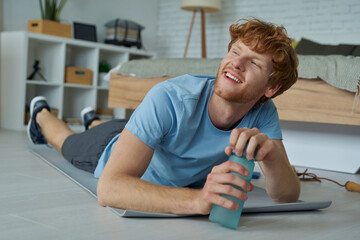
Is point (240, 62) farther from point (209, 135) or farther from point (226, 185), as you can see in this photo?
point (226, 185)

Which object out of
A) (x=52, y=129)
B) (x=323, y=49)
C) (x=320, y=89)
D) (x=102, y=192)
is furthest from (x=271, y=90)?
(x=323, y=49)

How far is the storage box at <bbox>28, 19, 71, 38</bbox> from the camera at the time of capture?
14.2 ft

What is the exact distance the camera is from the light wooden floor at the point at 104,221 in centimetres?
118

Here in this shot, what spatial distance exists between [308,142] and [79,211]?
76.1 inches

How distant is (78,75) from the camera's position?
15.6 ft

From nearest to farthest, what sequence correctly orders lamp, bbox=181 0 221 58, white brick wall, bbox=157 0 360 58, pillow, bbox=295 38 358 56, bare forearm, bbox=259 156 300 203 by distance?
bare forearm, bbox=259 156 300 203, pillow, bbox=295 38 358 56, white brick wall, bbox=157 0 360 58, lamp, bbox=181 0 221 58

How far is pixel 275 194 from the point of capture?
Answer: 1.52m

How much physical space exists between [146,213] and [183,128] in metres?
0.28

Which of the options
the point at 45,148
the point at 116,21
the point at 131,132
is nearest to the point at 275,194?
the point at 131,132

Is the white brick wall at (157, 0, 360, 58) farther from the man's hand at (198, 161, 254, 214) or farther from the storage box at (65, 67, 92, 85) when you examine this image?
the man's hand at (198, 161, 254, 214)

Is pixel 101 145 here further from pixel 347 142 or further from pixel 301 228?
pixel 347 142

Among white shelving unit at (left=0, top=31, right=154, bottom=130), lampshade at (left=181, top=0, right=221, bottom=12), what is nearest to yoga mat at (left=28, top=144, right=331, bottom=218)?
white shelving unit at (left=0, top=31, right=154, bottom=130)

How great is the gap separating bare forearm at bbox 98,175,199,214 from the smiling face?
319 mm

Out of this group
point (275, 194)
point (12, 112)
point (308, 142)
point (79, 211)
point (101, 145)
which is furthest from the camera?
point (12, 112)
